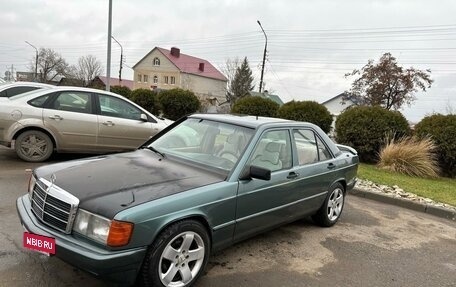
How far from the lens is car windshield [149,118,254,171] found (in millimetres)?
4129

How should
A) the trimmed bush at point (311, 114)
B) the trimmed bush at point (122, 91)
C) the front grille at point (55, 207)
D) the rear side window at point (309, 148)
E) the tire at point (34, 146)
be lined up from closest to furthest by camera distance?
the front grille at point (55, 207), the rear side window at point (309, 148), the tire at point (34, 146), the trimmed bush at point (311, 114), the trimmed bush at point (122, 91)

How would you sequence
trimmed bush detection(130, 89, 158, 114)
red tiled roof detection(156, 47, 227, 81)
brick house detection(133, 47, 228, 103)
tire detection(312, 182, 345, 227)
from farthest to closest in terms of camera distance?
1. red tiled roof detection(156, 47, 227, 81)
2. brick house detection(133, 47, 228, 103)
3. trimmed bush detection(130, 89, 158, 114)
4. tire detection(312, 182, 345, 227)

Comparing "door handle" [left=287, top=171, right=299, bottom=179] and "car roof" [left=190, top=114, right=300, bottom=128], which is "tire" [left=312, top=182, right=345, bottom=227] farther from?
"car roof" [left=190, top=114, right=300, bottom=128]

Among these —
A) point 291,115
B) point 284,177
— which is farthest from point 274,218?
point 291,115

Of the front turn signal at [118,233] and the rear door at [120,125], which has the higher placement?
the rear door at [120,125]

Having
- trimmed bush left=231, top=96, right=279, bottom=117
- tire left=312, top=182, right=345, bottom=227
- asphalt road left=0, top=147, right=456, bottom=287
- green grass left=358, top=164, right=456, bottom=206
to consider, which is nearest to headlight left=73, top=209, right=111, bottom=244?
asphalt road left=0, top=147, right=456, bottom=287

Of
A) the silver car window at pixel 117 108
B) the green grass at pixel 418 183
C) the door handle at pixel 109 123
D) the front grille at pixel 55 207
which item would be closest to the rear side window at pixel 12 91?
the silver car window at pixel 117 108

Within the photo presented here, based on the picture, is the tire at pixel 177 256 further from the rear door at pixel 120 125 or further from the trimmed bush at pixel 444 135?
the trimmed bush at pixel 444 135

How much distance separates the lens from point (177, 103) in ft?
60.9

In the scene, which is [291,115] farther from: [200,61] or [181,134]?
[200,61]

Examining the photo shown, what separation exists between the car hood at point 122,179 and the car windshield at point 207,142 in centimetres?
20

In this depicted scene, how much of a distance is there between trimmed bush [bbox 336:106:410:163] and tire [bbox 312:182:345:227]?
21.0 ft

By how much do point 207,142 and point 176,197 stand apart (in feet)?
4.26

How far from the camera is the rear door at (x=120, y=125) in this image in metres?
8.06
